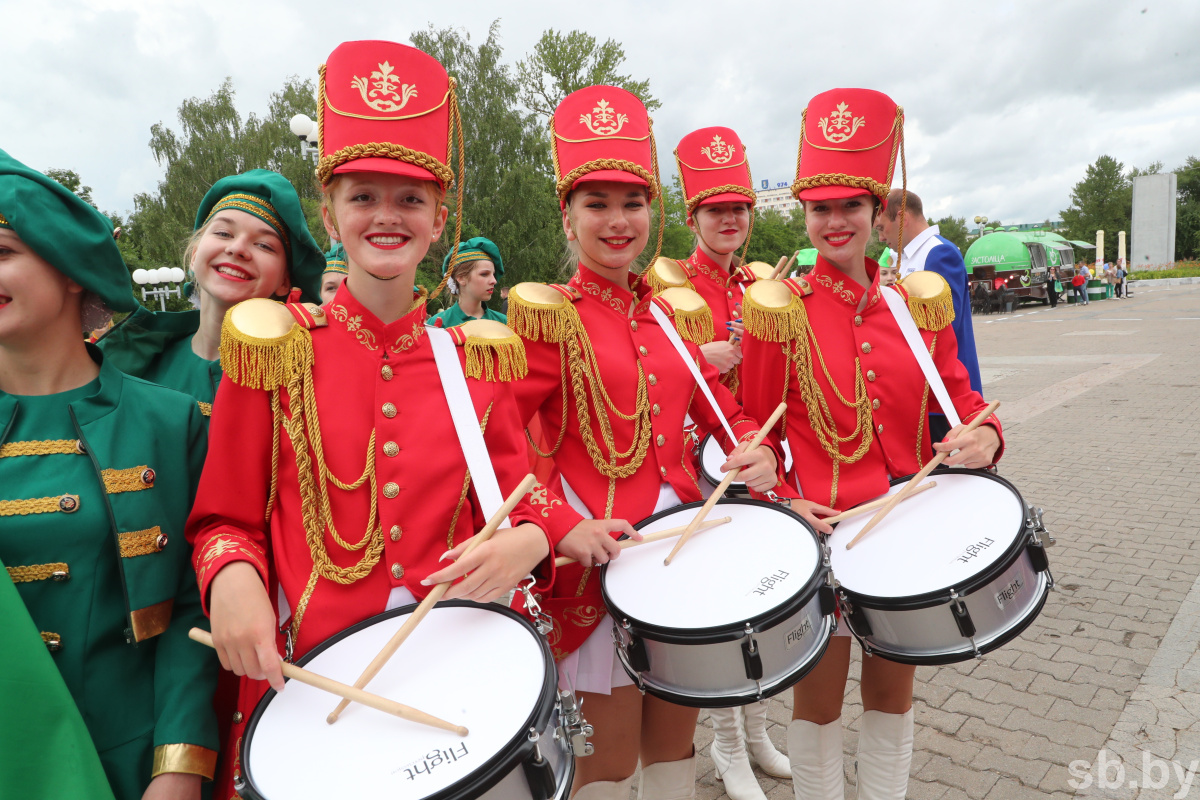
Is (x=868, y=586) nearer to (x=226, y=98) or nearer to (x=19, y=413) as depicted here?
(x=19, y=413)

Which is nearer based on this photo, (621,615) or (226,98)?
(621,615)

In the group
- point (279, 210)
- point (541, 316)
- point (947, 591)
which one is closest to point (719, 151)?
point (541, 316)

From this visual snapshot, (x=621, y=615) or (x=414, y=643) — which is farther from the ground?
(x=414, y=643)

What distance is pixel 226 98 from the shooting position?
31.0 metres

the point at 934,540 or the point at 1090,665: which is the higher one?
the point at 934,540

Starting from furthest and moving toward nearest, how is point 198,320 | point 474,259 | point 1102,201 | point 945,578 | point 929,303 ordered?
point 1102,201
point 474,259
point 929,303
point 198,320
point 945,578

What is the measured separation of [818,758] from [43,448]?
95.6 inches

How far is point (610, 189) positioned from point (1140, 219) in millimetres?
64774

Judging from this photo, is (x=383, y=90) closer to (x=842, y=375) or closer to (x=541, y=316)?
(x=541, y=316)

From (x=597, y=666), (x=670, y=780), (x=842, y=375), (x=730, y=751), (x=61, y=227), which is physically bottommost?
(x=730, y=751)

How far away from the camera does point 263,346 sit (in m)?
1.59

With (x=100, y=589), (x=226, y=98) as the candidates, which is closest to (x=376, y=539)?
(x=100, y=589)

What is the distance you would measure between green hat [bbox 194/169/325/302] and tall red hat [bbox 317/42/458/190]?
65 cm

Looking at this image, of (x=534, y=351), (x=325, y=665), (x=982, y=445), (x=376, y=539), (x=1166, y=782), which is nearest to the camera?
(x=325, y=665)
